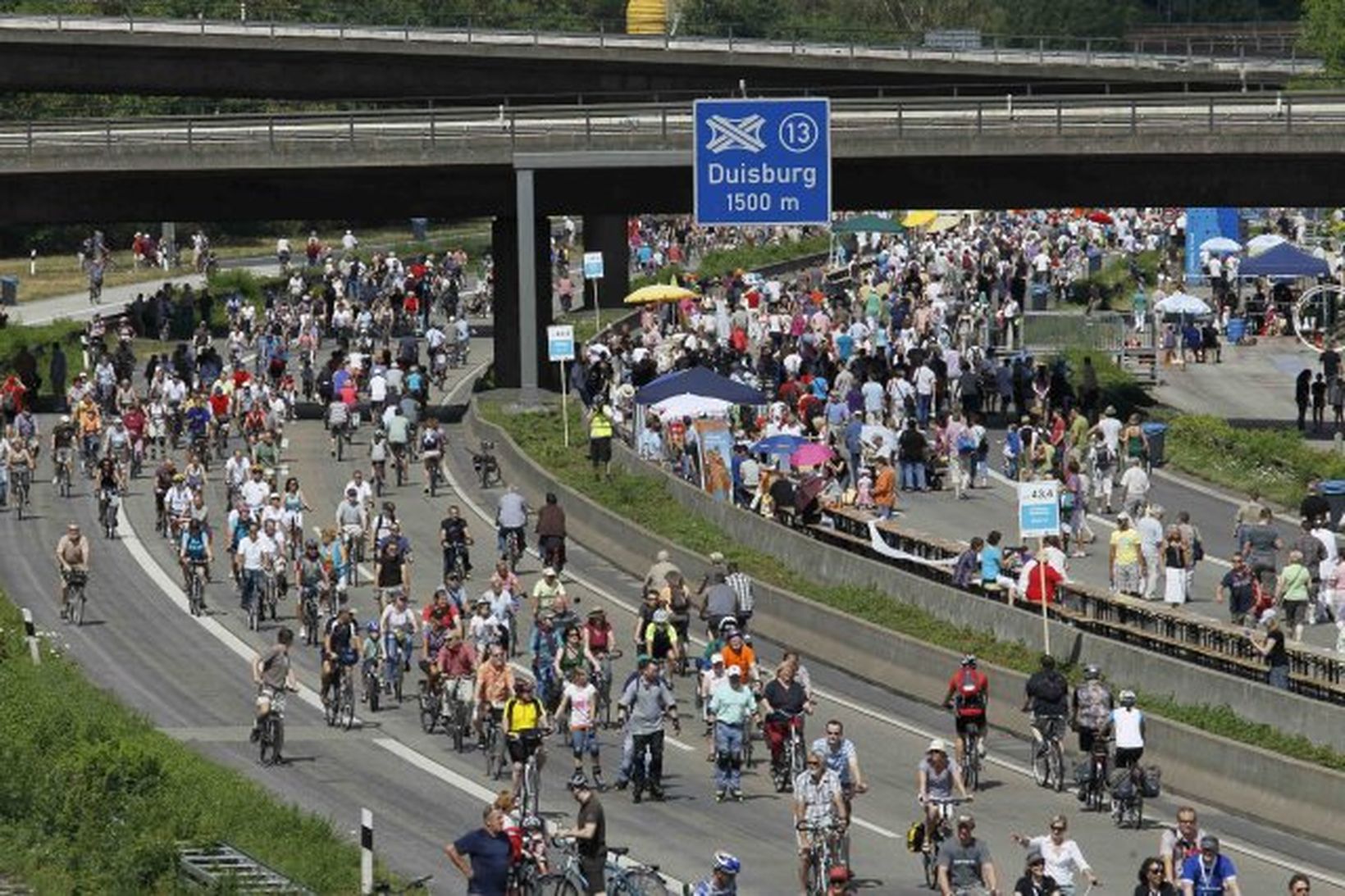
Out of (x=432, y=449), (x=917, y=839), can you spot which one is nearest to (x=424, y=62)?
(x=432, y=449)

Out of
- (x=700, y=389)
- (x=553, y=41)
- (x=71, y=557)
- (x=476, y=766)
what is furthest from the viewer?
(x=553, y=41)

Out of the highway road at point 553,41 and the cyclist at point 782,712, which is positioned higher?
the highway road at point 553,41

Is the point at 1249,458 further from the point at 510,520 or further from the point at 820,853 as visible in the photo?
the point at 820,853

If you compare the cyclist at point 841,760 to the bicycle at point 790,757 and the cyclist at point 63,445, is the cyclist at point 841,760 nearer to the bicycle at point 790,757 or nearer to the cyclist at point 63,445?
the bicycle at point 790,757

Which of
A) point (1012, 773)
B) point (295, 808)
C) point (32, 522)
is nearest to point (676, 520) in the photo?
point (32, 522)

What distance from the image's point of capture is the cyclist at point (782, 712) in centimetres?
3547

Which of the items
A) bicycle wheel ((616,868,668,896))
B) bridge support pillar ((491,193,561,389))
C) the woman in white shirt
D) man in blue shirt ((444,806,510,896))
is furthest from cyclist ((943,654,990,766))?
bridge support pillar ((491,193,561,389))

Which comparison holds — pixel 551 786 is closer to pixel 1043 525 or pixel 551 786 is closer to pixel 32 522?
pixel 1043 525

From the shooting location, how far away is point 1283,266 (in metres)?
74.9

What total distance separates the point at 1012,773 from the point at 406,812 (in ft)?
22.0

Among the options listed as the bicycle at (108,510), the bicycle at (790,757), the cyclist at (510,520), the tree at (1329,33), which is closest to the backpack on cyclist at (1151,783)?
the bicycle at (790,757)

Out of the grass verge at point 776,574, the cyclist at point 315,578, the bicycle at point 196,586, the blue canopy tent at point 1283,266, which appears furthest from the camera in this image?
the blue canopy tent at point 1283,266

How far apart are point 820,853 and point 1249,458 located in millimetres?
28241

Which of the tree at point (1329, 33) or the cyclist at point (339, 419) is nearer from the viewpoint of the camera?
the cyclist at point (339, 419)
